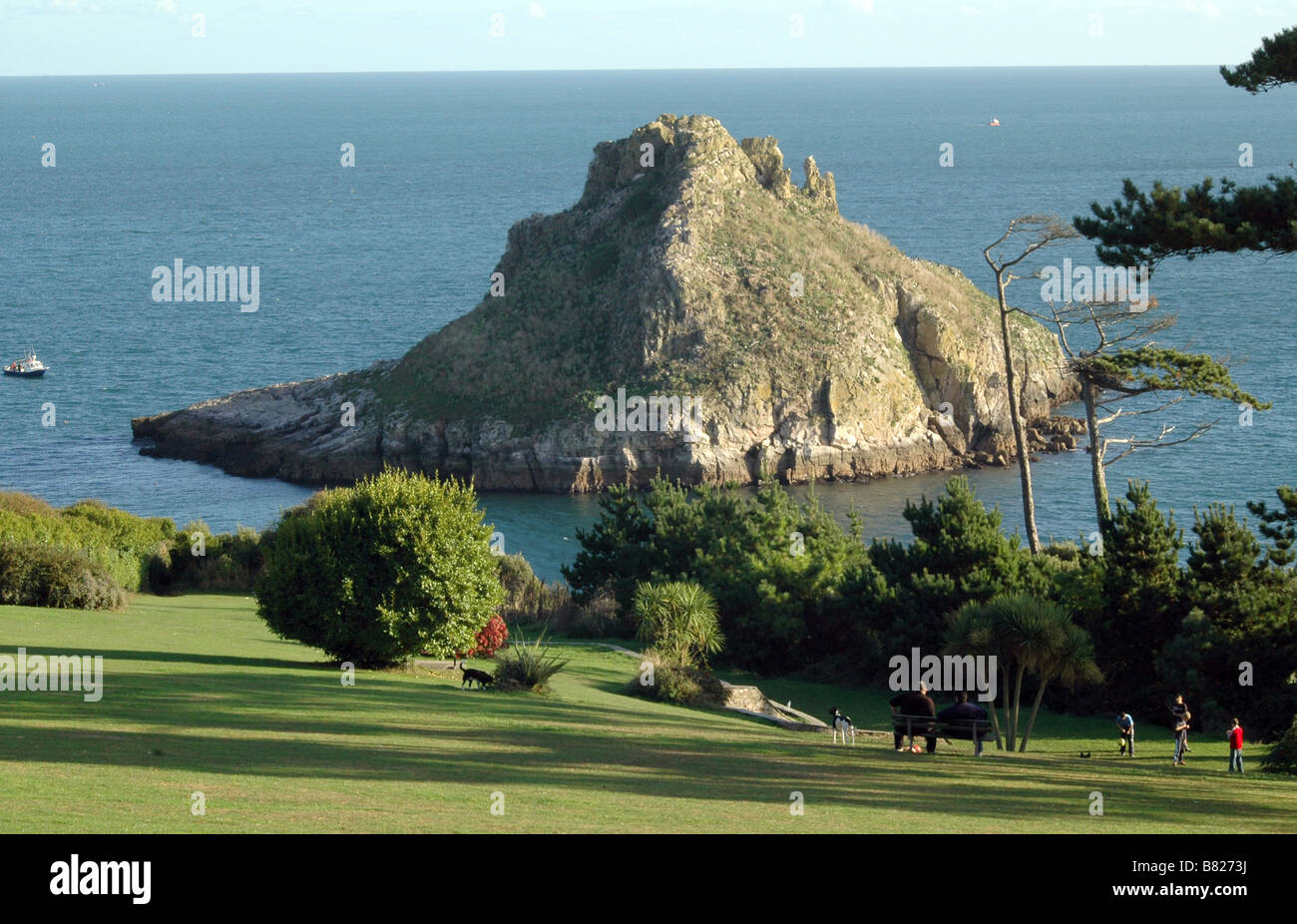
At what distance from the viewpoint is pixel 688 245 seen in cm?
8438

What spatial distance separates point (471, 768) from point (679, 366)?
62.2 meters

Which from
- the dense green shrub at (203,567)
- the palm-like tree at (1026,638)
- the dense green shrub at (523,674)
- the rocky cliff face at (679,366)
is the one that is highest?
the rocky cliff face at (679,366)

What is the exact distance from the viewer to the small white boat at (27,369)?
101188 mm

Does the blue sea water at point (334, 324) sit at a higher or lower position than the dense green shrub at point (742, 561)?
higher

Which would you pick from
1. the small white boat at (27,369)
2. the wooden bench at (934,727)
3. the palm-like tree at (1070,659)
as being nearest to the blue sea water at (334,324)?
the small white boat at (27,369)

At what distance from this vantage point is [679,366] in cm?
8000

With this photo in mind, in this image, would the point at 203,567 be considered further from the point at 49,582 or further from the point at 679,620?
the point at 679,620

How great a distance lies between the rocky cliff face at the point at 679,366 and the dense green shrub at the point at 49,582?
42.7 m

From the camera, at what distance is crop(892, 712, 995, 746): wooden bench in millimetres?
23312

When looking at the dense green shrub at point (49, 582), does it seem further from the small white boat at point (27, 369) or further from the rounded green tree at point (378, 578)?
the small white boat at point (27, 369)

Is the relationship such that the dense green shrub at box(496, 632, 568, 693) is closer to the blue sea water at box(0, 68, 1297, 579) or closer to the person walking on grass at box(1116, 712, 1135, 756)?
the person walking on grass at box(1116, 712, 1135, 756)

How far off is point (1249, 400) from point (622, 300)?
51127 millimetres

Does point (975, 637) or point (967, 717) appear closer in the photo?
point (967, 717)

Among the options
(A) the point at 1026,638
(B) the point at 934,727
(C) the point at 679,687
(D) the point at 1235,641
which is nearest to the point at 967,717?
(B) the point at 934,727
